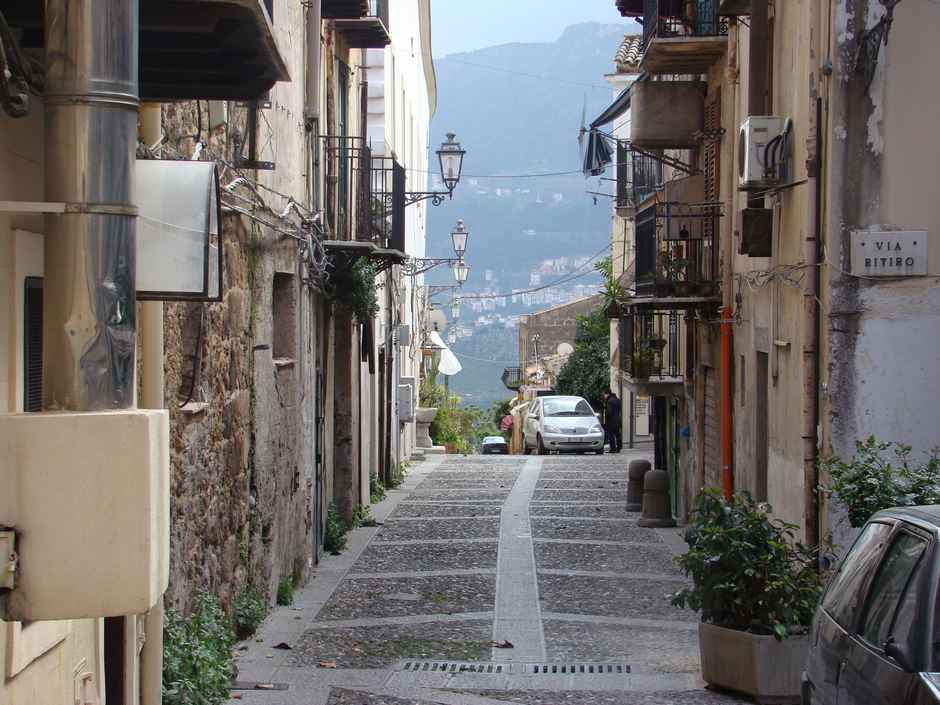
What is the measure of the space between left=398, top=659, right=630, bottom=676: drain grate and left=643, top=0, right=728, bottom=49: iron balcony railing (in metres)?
8.84

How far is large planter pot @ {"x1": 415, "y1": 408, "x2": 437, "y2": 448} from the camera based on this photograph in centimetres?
3406

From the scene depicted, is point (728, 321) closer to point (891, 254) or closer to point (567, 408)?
point (891, 254)

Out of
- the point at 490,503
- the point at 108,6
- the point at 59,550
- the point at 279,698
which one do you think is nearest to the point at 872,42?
the point at 279,698

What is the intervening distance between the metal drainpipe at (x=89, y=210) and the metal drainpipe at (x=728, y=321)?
38.7 ft

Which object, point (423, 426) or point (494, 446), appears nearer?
point (423, 426)

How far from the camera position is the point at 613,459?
30.1m

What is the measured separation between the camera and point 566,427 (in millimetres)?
33875

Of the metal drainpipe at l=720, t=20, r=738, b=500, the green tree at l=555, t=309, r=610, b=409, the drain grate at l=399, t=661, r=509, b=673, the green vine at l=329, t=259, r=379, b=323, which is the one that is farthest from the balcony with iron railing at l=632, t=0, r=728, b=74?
the green tree at l=555, t=309, r=610, b=409

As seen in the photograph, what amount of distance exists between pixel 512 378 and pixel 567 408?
85.7 ft

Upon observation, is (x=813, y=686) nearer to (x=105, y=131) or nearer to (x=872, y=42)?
(x=105, y=131)

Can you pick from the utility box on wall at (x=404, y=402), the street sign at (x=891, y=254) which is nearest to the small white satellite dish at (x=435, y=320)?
the utility box on wall at (x=404, y=402)

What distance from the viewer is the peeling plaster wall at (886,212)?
9.99 meters

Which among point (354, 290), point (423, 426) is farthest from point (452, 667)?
point (423, 426)

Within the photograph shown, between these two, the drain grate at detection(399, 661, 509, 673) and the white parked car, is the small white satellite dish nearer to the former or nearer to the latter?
the white parked car
